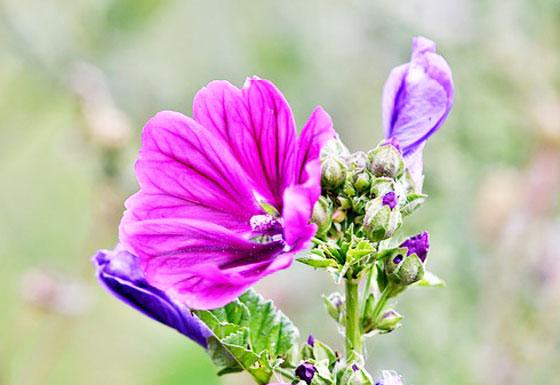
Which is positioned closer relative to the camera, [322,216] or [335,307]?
[322,216]

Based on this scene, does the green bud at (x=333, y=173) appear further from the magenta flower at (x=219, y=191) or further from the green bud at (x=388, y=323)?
the green bud at (x=388, y=323)

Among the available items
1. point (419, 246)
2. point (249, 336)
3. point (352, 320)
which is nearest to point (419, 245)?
point (419, 246)

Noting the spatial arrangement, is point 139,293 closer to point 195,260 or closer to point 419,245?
point 195,260

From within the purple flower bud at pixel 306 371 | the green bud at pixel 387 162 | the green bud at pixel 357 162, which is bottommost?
the purple flower bud at pixel 306 371

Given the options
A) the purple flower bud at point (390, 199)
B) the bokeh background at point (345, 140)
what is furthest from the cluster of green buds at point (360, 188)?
the bokeh background at point (345, 140)

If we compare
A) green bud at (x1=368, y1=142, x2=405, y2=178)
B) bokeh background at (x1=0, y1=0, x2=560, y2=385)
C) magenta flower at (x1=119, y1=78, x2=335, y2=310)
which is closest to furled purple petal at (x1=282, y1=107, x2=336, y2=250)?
magenta flower at (x1=119, y1=78, x2=335, y2=310)

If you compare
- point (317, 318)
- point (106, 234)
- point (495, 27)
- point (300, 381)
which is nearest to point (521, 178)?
point (495, 27)
